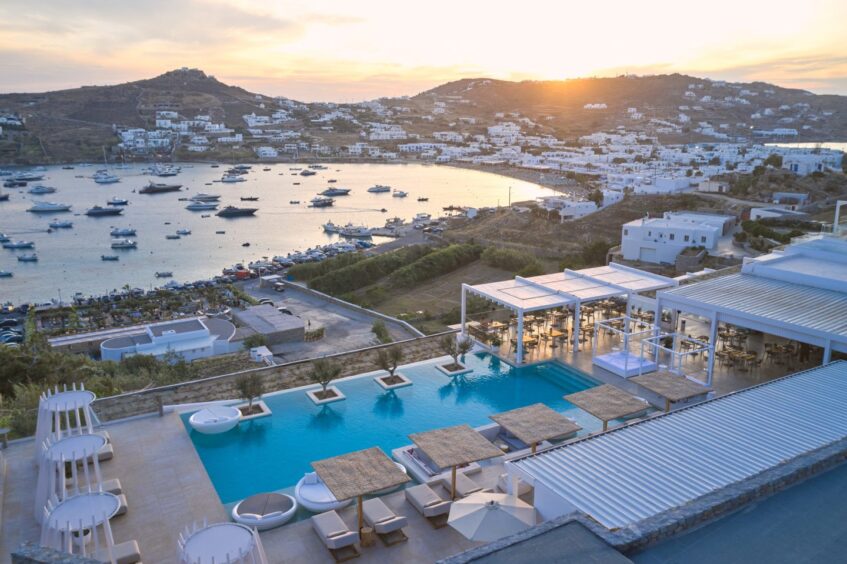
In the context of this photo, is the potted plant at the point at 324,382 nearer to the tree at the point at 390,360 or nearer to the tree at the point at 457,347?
the tree at the point at 390,360

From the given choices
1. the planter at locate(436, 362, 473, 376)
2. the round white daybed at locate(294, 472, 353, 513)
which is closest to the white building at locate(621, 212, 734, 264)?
the planter at locate(436, 362, 473, 376)

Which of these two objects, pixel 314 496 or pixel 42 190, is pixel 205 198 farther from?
pixel 314 496

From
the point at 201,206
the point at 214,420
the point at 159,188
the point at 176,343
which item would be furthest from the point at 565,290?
the point at 159,188

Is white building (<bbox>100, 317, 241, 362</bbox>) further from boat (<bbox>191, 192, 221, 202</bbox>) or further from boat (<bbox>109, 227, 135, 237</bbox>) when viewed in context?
boat (<bbox>191, 192, 221, 202</bbox>)

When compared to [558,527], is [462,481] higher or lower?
lower

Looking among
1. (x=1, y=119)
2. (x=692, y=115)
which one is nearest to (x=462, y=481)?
(x=1, y=119)

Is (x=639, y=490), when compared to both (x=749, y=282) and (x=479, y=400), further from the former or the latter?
(x=749, y=282)

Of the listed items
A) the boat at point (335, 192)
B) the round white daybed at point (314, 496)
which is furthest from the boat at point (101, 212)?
the round white daybed at point (314, 496)

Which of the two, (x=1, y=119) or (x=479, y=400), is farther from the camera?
(x=1, y=119)
